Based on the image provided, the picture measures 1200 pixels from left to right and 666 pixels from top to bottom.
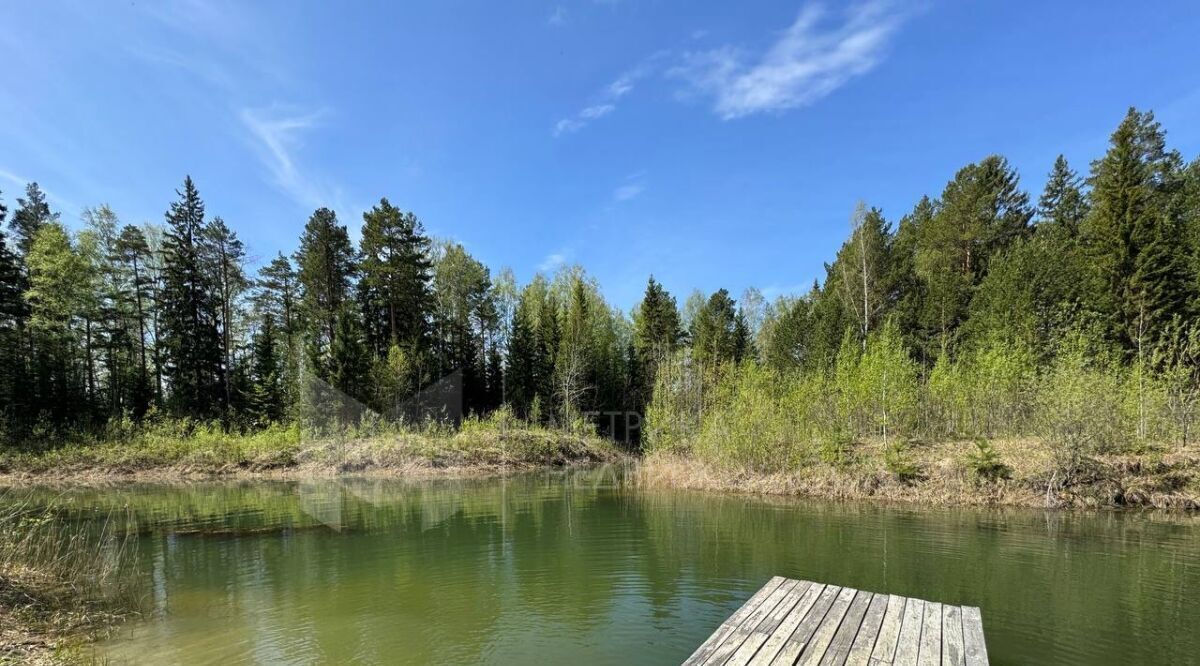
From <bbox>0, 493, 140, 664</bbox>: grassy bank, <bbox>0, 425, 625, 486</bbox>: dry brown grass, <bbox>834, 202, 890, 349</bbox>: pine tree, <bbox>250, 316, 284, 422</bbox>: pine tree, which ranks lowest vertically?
<bbox>0, 425, 625, 486</bbox>: dry brown grass

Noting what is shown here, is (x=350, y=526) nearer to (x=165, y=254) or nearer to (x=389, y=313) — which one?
(x=389, y=313)

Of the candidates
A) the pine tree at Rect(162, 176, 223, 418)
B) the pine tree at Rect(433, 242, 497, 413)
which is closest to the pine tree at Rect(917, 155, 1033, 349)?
the pine tree at Rect(433, 242, 497, 413)

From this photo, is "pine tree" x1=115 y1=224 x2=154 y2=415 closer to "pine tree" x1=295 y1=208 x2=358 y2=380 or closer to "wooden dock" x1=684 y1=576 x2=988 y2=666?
"pine tree" x1=295 y1=208 x2=358 y2=380

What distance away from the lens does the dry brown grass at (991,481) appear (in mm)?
14719

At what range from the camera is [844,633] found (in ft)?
16.0

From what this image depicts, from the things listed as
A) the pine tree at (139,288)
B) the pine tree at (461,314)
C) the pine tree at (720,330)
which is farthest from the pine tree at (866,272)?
the pine tree at (139,288)

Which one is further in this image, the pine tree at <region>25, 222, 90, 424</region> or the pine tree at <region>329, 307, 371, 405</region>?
the pine tree at <region>329, 307, 371, 405</region>

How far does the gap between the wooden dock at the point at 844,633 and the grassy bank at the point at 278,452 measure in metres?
25.9

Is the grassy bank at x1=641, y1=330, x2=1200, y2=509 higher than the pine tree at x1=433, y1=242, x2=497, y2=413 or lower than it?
lower

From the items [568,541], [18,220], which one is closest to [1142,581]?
[568,541]

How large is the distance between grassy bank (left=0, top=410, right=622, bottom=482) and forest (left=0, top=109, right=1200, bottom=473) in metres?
1.56

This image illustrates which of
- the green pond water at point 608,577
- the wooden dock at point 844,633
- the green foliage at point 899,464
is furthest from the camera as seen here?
the green foliage at point 899,464

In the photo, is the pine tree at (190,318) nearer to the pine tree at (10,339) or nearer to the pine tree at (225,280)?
the pine tree at (225,280)

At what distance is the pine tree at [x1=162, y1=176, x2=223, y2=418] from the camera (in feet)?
122
